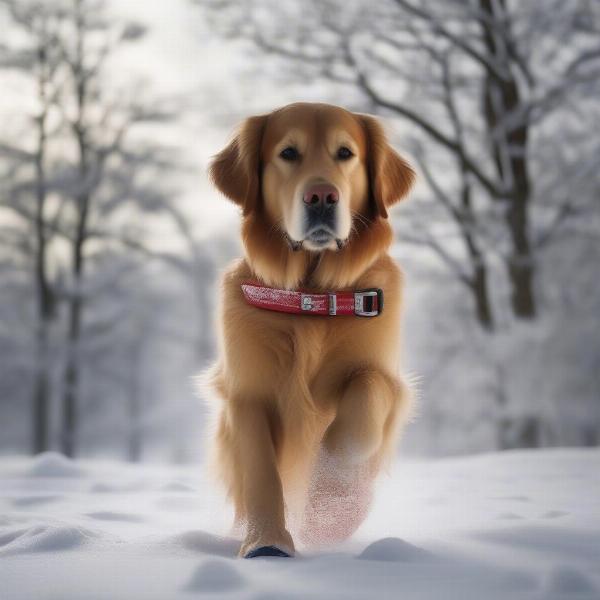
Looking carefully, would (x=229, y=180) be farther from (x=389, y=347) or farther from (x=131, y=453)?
(x=131, y=453)

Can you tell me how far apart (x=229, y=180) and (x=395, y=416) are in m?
1.08

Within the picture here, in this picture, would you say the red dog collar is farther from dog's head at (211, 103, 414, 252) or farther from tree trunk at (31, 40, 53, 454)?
tree trunk at (31, 40, 53, 454)

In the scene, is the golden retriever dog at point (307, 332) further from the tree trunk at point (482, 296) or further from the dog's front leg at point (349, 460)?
the tree trunk at point (482, 296)

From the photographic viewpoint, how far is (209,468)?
9.66ft

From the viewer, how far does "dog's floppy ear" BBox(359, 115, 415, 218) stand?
282 centimetres

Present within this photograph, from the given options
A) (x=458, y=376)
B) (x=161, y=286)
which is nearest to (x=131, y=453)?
(x=161, y=286)

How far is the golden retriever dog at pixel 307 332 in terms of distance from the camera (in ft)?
7.80

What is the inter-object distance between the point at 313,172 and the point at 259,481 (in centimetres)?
103

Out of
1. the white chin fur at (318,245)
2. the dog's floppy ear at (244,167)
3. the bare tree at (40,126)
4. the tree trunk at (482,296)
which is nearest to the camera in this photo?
the white chin fur at (318,245)

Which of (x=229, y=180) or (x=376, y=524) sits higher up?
(x=229, y=180)

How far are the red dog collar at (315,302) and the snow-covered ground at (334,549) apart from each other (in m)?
0.76

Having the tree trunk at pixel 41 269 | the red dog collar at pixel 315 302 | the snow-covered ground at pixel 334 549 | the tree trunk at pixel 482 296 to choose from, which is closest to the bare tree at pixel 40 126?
the tree trunk at pixel 41 269

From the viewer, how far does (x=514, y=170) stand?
30.8ft

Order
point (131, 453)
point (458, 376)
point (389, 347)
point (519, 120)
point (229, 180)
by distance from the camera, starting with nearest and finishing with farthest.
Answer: point (389, 347), point (229, 180), point (519, 120), point (458, 376), point (131, 453)
